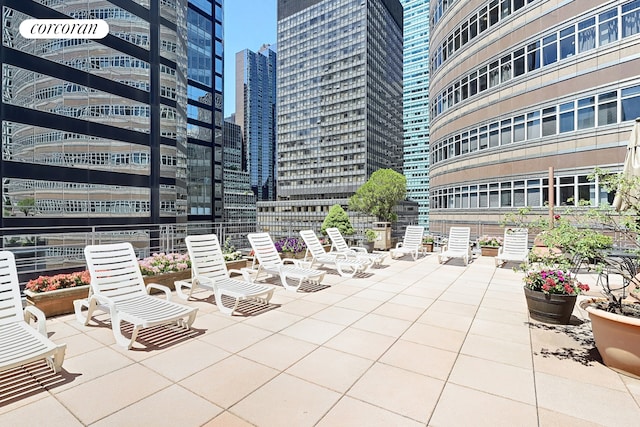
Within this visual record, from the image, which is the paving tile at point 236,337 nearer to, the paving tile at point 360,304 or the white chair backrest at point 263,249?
the paving tile at point 360,304

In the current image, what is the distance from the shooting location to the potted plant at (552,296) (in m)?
5.41

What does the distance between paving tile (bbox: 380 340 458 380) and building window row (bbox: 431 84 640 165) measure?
57.1ft

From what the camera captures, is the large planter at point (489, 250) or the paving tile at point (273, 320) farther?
the large planter at point (489, 250)

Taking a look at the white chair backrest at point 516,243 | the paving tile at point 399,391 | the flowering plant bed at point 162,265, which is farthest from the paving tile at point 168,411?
the white chair backrest at point 516,243

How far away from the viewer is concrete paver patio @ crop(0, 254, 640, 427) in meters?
2.93

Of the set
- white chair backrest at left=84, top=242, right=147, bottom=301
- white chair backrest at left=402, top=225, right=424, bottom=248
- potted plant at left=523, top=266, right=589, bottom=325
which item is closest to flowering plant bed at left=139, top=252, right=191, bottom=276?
white chair backrest at left=84, top=242, right=147, bottom=301

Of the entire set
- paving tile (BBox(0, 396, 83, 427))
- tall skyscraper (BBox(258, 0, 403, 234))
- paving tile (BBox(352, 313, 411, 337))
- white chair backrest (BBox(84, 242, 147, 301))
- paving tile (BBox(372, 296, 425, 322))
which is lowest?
paving tile (BBox(372, 296, 425, 322))

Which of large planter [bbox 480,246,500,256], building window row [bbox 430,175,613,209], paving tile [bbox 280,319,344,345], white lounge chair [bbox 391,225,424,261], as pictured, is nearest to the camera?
paving tile [bbox 280,319,344,345]

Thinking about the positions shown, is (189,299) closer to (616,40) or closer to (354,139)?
(616,40)

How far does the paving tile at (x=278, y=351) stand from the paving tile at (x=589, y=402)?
2628 mm

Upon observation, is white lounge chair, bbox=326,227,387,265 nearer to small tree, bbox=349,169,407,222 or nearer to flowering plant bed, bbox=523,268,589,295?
flowering plant bed, bbox=523,268,589,295

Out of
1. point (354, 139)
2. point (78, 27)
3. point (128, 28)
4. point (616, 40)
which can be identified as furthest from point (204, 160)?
point (354, 139)

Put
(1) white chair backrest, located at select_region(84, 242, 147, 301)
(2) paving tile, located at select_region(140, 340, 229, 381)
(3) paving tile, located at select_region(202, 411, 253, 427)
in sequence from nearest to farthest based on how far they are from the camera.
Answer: (3) paving tile, located at select_region(202, 411, 253, 427) → (2) paving tile, located at select_region(140, 340, 229, 381) → (1) white chair backrest, located at select_region(84, 242, 147, 301)

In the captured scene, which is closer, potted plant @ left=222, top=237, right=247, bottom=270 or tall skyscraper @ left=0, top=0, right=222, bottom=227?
potted plant @ left=222, top=237, right=247, bottom=270
